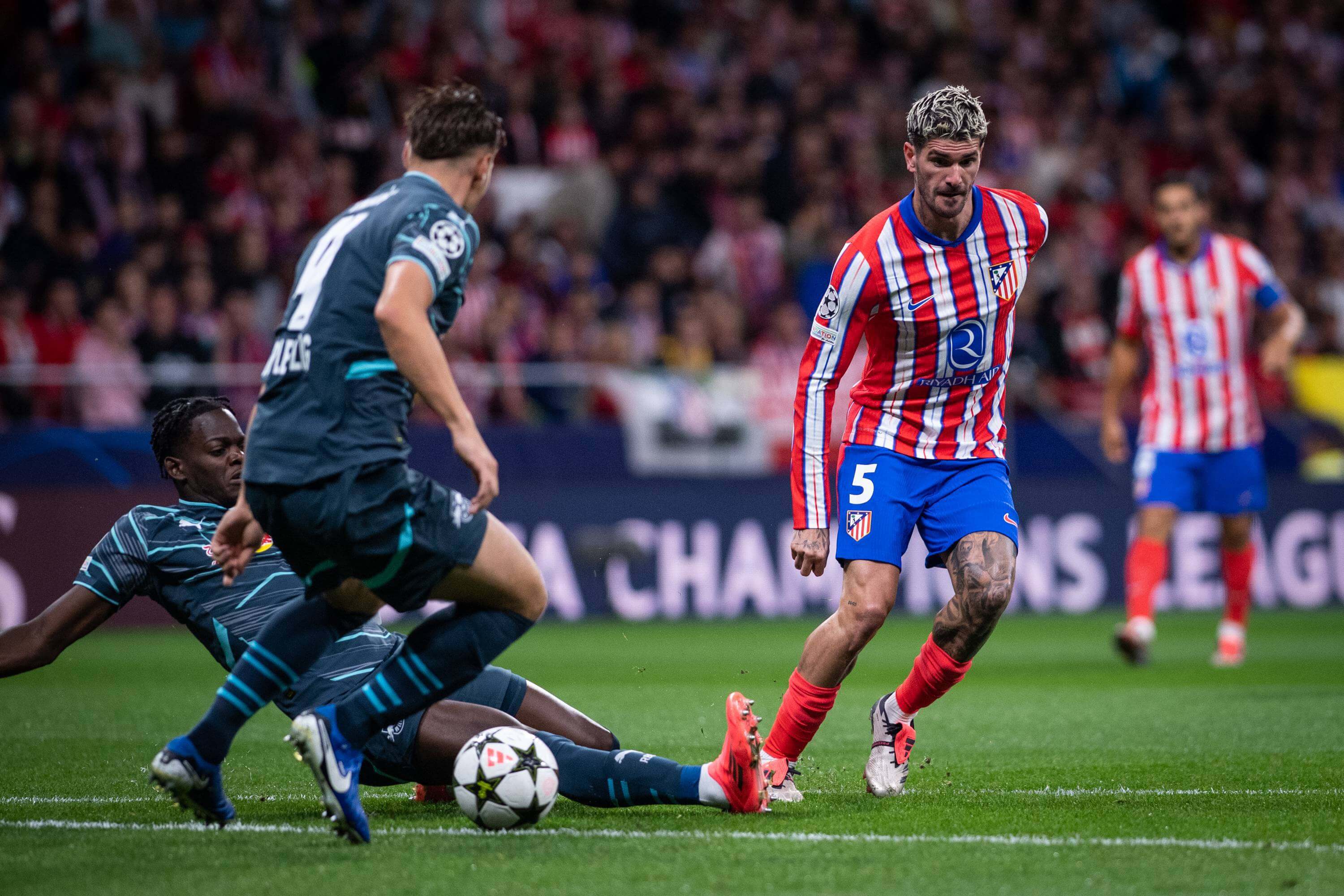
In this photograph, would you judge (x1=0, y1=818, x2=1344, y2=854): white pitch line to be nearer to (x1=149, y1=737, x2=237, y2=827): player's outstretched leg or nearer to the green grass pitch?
the green grass pitch

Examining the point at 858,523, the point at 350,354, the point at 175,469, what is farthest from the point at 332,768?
the point at 858,523

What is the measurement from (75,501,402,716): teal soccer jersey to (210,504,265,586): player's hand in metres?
0.47

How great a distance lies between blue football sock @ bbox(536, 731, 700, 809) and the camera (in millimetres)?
4504

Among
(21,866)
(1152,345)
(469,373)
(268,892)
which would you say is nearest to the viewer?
(268,892)

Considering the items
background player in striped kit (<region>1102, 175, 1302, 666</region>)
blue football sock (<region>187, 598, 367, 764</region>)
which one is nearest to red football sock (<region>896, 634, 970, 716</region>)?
blue football sock (<region>187, 598, 367, 764</region>)

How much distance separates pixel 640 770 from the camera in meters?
4.51

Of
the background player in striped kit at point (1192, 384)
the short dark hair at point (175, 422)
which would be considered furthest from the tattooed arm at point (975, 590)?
the background player in striped kit at point (1192, 384)

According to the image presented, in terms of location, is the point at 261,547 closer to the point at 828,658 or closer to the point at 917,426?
the point at 828,658

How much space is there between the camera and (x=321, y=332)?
13.3 ft

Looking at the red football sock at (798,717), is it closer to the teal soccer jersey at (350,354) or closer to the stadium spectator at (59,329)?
the teal soccer jersey at (350,354)

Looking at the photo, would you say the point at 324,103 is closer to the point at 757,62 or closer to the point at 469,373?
the point at 469,373

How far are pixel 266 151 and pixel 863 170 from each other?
19.9 feet

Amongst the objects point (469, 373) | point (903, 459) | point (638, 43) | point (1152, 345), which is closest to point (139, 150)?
point (469, 373)

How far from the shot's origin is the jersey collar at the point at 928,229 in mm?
5062
